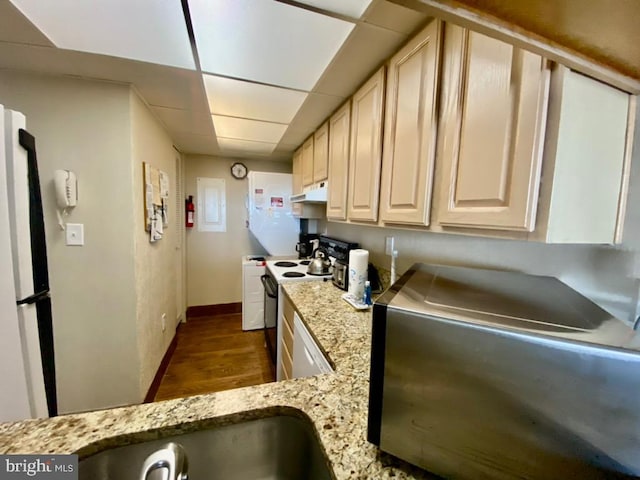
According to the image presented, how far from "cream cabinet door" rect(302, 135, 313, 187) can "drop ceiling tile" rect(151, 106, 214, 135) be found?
0.90 metres

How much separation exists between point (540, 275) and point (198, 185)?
3636mm

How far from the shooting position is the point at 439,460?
467 mm

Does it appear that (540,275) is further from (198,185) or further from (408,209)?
(198,185)

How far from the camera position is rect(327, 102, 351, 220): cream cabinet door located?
1696 millimetres

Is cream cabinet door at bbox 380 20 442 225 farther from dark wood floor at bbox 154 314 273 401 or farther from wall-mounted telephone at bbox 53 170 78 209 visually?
dark wood floor at bbox 154 314 273 401

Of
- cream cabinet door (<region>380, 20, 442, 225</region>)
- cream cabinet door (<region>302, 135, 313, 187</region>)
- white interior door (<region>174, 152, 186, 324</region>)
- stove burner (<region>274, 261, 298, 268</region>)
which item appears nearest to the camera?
Result: cream cabinet door (<region>380, 20, 442, 225</region>)

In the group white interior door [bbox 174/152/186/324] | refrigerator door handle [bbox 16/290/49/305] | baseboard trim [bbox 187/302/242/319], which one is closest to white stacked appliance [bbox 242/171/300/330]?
baseboard trim [bbox 187/302/242/319]

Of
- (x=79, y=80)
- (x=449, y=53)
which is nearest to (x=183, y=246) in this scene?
(x=79, y=80)

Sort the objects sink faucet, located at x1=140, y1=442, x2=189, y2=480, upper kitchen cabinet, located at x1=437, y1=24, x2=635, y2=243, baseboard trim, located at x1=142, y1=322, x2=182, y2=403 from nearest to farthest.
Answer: sink faucet, located at x1=140, y1=442, x2=189, y2=480
upper kitchen cabinet, located at x1=437, y1=24, x2=635, y2=243
baseboard trim, located at x1=142, y1=322, x2=182, y2=403

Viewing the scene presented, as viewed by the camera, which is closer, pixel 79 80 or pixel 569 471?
pixel 569 471

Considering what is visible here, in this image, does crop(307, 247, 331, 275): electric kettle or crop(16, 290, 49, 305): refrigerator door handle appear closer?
crop(16, 290, 49, 305): refrigerator door handle

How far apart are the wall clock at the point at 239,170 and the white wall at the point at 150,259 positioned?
87 centimetres

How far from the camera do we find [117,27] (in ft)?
3.57

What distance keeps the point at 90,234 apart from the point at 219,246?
2056 mm
